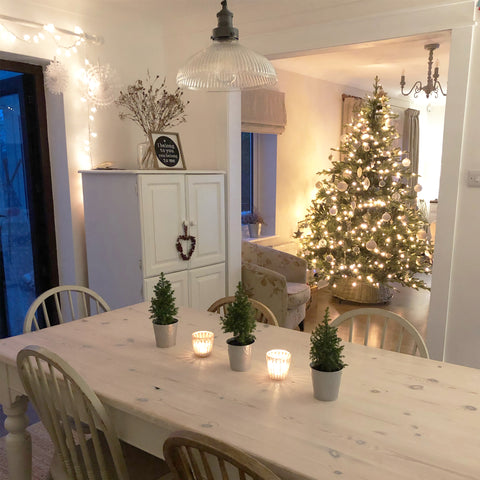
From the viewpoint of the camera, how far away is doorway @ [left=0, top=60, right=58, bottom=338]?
3.18m

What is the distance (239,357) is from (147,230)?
166 cm

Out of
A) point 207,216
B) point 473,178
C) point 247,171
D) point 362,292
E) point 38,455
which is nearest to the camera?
point 38,455

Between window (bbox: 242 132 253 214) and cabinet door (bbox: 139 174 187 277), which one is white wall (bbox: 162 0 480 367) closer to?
cabinet door (bbox: 139 174 187 277)

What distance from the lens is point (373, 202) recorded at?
4.67 m

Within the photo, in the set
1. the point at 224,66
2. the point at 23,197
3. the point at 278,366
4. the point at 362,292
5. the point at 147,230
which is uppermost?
the point at 224,66

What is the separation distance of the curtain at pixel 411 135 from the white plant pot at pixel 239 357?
6476mm

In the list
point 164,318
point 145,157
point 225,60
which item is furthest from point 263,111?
point 164,318

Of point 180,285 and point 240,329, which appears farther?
point 180,285

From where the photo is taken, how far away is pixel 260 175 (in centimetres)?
543

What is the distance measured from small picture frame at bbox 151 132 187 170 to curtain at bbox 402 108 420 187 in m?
5.05

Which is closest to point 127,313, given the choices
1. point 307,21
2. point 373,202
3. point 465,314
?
point 465,314

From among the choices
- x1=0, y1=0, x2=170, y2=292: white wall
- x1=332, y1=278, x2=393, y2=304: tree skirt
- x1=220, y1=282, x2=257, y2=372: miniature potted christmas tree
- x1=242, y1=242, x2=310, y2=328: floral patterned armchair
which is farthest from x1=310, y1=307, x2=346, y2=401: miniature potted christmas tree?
x1=332, y1=278, x2=393, y2=304: tree skirt

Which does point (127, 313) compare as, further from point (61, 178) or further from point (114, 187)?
point (61, 178)

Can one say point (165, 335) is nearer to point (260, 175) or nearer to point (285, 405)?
point (285, 405)
